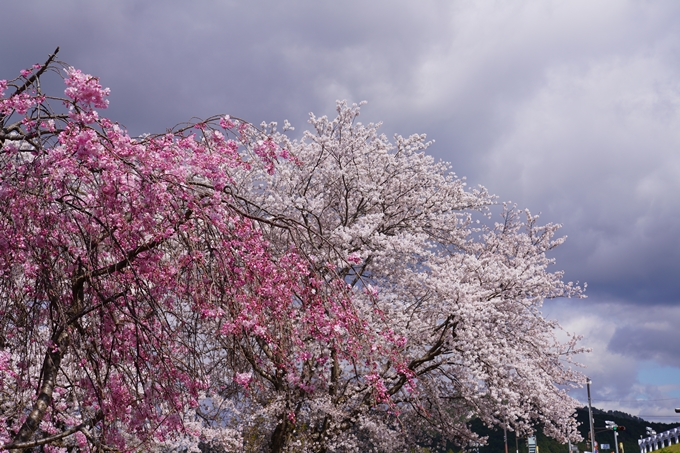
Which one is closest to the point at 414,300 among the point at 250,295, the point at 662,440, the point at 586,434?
the point at 250,295

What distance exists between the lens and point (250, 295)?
5.80 meters

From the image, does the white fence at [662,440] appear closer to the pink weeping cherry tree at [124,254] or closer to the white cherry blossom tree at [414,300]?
the white cherry blossom tree at [414,300]

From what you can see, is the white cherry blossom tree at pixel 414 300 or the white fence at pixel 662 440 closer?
the white cherry blossom tree at pixel 414 300

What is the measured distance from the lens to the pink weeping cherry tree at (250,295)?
5.11 meters

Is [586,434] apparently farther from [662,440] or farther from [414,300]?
[414,300]

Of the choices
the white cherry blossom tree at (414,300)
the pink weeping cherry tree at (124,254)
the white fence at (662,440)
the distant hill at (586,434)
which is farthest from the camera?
the distant hill at (586,434)

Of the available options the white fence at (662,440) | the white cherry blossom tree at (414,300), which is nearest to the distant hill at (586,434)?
the white fence at (662,440)

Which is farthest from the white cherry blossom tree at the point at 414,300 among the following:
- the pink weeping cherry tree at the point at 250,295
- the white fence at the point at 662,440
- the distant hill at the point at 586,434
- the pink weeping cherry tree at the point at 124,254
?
the distant hill at the point at 586,434

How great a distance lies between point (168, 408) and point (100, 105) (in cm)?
376

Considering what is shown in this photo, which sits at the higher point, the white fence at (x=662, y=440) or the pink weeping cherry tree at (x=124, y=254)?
the white fence at (x=662, y=440)

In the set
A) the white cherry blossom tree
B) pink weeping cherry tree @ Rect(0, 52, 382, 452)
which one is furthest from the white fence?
pink weeping cherry tree @ Rect(0, 52, 382, 452)

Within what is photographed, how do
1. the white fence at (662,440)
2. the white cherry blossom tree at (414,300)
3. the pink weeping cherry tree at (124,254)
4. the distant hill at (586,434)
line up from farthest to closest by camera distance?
the distant hill at (586,434) < the white fence at (662,440) < the white cherry blossom tree at (414,300) < the pink weeping cherry tree at (124,254)

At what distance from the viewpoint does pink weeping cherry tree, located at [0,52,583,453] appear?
5.11 m

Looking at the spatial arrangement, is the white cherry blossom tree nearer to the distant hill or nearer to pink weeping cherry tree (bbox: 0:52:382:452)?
pink weeping cherry tree (bbox: 0:52:382:452)
